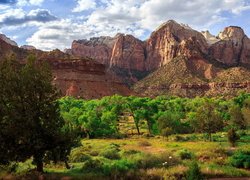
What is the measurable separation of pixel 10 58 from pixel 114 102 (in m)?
60.9

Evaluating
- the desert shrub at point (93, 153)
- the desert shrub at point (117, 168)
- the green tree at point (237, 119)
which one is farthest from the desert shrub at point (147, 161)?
the green tree at point (237, 119)

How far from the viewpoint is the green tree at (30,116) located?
2947cm

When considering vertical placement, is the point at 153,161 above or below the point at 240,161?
above

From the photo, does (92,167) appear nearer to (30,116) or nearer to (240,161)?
(30,116)

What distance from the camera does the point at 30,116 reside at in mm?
29797

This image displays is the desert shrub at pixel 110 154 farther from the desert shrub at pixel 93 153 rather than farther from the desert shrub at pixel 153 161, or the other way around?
the desert shrub at pixel 153 161

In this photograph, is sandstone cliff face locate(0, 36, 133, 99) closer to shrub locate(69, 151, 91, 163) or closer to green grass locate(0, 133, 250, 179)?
shrub locate(69, 151, 91, 163)

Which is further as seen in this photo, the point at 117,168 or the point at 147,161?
the point at 147,161

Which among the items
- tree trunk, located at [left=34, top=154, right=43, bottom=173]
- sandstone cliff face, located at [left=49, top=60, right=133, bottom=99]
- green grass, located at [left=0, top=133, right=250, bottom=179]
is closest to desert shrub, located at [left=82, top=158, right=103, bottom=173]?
green grass, located at [left=0, top=133, right=250, bottom=179]

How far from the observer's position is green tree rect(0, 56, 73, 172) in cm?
2947

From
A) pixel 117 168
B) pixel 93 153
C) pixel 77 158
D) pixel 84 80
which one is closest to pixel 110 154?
pixel 93 153

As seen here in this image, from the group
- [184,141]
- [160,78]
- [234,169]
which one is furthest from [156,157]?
[160,78]

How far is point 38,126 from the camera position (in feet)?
98.6

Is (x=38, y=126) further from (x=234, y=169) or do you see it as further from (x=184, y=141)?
(x=184, y=141)
